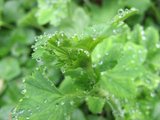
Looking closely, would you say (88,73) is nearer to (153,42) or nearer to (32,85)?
(32,85)

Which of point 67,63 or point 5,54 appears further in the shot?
point 5,54

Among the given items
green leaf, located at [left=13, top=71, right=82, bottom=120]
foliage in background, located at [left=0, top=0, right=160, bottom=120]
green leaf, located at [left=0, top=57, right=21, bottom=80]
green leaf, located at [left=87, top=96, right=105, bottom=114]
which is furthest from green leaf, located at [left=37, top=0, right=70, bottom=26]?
green leaf, located at [left=13, top=71, right=82, bottom=120]

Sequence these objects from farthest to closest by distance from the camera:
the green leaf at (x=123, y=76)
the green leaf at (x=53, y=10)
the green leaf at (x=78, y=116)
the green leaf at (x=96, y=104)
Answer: the green leaf at (x=53, y=10), the green leaf at (x=78, y=116), the green leaf at (x=96, y=104), the green leaf at (x=123, y=76)

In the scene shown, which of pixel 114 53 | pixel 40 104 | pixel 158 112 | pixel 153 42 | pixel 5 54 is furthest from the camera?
pixel 5 54

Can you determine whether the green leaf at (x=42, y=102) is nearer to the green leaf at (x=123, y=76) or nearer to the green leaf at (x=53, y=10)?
the green leaf at (x=123, y=76)

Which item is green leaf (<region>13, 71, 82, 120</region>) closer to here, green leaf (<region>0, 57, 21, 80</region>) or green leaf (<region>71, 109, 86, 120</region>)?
green leaf (<region>71, 109, 86, 120</region>)

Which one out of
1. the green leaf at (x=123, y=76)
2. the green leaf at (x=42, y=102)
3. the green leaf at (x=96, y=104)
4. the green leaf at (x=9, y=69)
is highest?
the green leaf at (x=42, y=102)

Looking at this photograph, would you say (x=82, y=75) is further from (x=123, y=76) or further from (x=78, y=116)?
(x=78, y=116)

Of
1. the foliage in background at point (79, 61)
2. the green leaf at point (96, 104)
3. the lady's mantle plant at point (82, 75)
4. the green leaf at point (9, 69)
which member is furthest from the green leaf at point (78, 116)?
the green leaf at point (9, 69)

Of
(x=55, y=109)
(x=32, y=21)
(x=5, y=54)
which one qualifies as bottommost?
(x=5, y=54)

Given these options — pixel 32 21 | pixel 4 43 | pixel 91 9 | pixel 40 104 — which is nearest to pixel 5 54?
pixel 4 43
